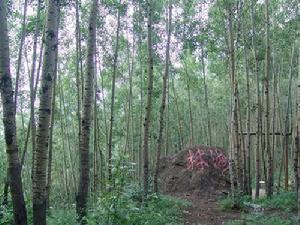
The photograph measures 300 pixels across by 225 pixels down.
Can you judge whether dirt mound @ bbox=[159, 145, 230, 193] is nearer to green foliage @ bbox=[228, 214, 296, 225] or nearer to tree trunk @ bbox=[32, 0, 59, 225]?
green foliage @ bbox=[228, 214, 296, 225]

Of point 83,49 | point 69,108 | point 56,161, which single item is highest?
point 83,49

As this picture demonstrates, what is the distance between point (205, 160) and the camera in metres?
17.9

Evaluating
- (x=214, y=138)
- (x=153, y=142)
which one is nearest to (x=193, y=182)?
(x=153, y=142)

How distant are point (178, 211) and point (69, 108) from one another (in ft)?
60.4

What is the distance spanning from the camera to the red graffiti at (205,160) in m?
17.8

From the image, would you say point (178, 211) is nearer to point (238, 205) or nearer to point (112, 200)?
point (238, 205)

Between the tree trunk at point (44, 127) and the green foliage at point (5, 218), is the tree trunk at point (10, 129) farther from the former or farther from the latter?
the green foliage at point (5, 218)

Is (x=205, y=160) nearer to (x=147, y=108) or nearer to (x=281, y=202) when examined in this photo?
(x=281, y=202)

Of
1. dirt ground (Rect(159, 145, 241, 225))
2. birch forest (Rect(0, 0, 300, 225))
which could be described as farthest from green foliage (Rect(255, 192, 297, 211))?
dirt ground (Rect(159, 145, 241, 225))

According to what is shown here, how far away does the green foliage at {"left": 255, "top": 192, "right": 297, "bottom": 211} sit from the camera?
461 inches

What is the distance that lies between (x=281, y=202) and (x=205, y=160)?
5.87 m

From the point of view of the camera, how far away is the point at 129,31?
60.3ft

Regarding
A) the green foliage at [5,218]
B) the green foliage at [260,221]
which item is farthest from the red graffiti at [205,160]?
the green foliage at [5,218]

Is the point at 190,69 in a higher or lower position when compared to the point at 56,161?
higher
